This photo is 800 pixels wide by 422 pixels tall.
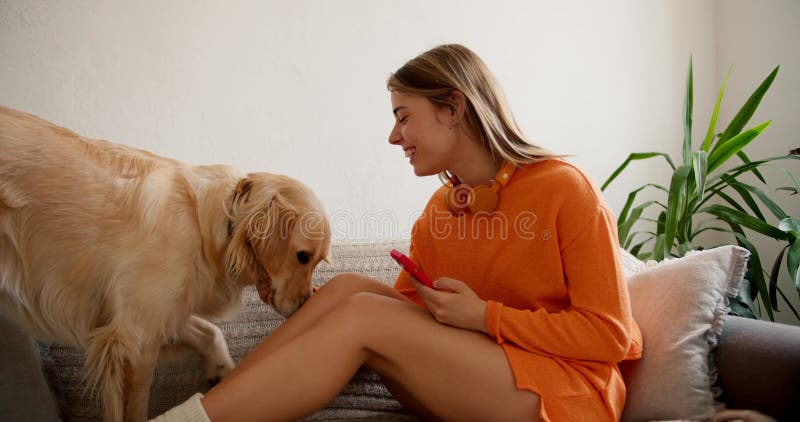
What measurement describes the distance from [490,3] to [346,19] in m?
0.63

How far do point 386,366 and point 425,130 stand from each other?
548mm

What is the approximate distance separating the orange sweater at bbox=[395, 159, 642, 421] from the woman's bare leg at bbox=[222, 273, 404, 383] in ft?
0.91

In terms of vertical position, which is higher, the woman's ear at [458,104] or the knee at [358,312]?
the woman's ear at [458,104]

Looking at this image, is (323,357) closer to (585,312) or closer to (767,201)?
(585,312)

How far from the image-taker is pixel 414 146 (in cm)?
133

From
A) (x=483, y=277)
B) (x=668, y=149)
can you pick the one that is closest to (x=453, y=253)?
(x=483, y=277)

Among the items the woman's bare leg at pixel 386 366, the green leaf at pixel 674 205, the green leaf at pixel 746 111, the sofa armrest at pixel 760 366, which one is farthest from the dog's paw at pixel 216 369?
the green leaf at pixel 746 111

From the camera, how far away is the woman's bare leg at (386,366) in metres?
1.03

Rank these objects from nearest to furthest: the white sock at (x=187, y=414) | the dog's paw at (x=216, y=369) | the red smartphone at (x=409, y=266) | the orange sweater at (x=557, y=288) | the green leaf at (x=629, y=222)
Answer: the white sock at (x=187, y=414), the orange sweater at (x=557, y=288), the red smartphone at (x=409, y=266), the dog's paw at (x=216, y=369), the green leaf at (x=629, y=222)

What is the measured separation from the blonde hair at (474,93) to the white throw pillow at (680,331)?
44 cm

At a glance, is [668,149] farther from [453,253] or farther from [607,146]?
[453,253]

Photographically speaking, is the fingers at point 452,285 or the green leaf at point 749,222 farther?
the green leaf at point 749,222

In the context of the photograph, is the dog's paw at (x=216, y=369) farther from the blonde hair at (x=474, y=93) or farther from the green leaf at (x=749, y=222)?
the green leaf at (x=749, y=222)

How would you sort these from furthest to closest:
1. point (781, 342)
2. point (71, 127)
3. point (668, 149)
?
point (668, 149) < point (71, 127) < point (781, 342)
